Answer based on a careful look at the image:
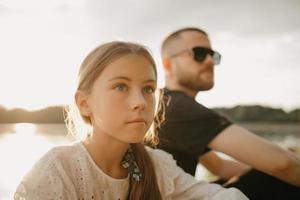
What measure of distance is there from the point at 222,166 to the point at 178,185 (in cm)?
158

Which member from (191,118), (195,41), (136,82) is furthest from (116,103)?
(195,41)

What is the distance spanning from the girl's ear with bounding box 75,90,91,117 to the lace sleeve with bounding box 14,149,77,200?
376mm

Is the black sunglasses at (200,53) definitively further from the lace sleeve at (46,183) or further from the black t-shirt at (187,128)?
the lace sleeve at (46,183)

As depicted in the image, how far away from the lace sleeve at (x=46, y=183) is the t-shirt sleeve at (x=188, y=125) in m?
1.24

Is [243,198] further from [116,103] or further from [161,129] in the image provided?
[161,129]

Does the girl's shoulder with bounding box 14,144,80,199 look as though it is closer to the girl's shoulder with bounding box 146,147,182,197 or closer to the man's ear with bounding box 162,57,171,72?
the girl's shoulder with bounding box 146,147,182,197

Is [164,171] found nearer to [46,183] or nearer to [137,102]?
[137,102]

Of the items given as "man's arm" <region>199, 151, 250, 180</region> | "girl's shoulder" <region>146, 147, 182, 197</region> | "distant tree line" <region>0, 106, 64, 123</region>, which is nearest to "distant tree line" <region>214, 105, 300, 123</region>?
"distant tree line" <region>0, 106, 64, 123</region>

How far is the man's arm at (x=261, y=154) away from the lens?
2832 millimetres

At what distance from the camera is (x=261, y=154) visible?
2.86 metres

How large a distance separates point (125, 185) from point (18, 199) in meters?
0.62

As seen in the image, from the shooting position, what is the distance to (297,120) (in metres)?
37.8

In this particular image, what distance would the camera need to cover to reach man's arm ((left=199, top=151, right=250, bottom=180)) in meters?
3.92

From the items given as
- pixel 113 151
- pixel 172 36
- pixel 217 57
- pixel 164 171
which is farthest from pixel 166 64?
pixel 113 151
